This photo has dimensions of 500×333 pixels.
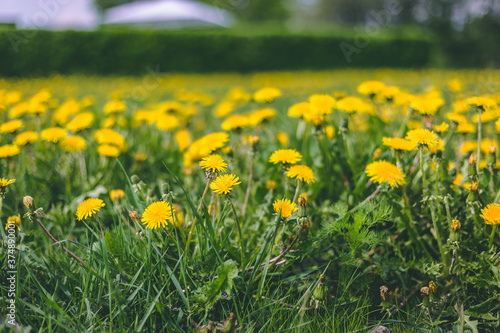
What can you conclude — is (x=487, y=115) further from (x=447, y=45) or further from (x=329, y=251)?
(x=447, y=45)

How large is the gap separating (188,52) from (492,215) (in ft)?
39.5

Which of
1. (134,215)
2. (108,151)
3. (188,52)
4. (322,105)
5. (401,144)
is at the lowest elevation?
(134,215)

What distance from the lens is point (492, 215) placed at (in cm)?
106

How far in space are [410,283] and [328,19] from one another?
147 ft

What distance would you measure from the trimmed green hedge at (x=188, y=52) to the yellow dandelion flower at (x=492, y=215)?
10678 millimetres

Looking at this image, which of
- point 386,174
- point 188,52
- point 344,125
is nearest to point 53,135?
point 344,125

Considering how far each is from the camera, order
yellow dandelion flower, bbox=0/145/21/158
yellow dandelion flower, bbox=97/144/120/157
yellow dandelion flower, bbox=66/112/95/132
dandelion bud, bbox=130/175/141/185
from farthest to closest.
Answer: yellow dandelion flower, bbox=66/112/95/132 < yellow dandelion flower, bbox=97/144/120/157 < yellow dandelion flower, bbox=0/145/21/158 < dandelion bud, bbox=130/175/141/185

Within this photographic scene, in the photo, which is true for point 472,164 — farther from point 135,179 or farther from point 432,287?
point 135,179

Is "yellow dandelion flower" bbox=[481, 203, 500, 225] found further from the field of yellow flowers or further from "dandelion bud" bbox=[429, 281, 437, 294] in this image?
"dandelion bud" bbox=[429, 281, 437, 294]

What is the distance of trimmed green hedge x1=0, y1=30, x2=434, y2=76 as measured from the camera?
10539 millimetres

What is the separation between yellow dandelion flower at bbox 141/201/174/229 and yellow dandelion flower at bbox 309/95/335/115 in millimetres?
762

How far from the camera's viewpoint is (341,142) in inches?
67.6

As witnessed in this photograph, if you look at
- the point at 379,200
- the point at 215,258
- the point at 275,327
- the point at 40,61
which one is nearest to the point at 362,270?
the point at 379,200

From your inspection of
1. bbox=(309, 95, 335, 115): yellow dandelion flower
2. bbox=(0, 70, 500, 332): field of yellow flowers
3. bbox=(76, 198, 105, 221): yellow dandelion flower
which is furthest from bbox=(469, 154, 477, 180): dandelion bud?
bbox=(76, 198, 105, 221): yellow dandelion flower
